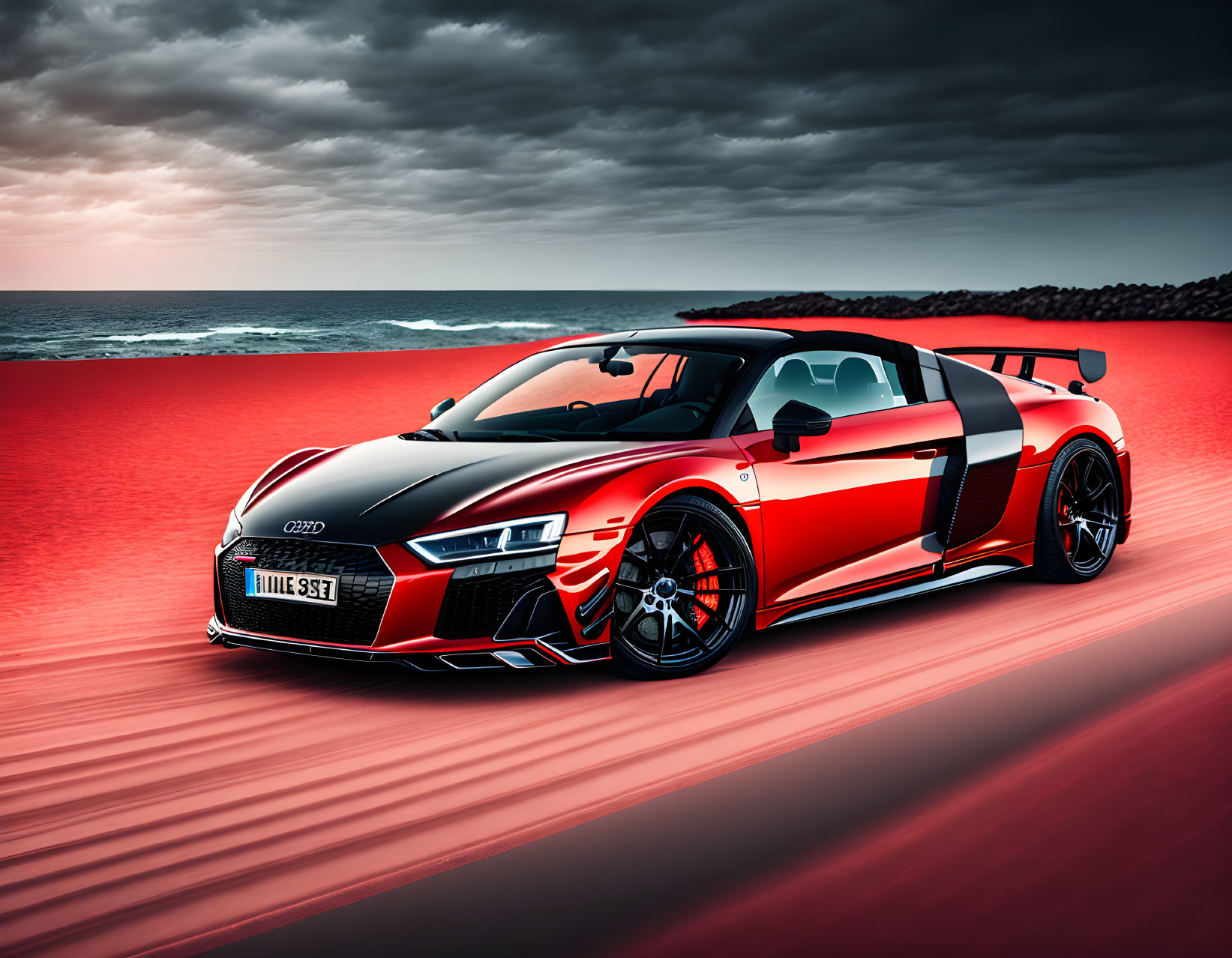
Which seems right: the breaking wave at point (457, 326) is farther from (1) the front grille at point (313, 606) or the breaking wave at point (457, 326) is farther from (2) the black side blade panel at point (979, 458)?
(1) the front grille at point (313, 606)

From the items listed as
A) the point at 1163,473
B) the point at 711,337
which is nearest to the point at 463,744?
the point at 711,337

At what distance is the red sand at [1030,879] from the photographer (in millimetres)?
2436

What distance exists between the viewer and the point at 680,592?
4.68 metres

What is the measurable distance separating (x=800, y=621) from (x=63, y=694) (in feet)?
10.5

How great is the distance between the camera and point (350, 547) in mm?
4383

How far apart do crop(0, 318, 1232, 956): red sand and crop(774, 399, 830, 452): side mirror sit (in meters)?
1.02

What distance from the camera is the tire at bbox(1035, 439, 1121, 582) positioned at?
6.27 m

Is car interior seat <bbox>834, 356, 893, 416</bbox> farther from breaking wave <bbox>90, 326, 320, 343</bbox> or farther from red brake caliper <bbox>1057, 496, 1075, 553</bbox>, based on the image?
breaking wave <bbox>90, 326, 320, 343</bbox>

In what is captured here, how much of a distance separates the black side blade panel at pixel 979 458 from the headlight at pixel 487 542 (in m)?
2.37

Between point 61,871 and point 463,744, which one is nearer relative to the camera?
point 61,871

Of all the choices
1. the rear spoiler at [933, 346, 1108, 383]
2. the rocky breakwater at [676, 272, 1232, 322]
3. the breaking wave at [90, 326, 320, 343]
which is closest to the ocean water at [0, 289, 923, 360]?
the breaking wave at [90, 326, 320, 343]

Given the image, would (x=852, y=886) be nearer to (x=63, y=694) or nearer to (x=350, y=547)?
(x=350, y=547)

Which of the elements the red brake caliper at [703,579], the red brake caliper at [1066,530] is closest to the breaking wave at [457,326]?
the red brake caliper at [1066,530]

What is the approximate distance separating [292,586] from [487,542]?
86cm
